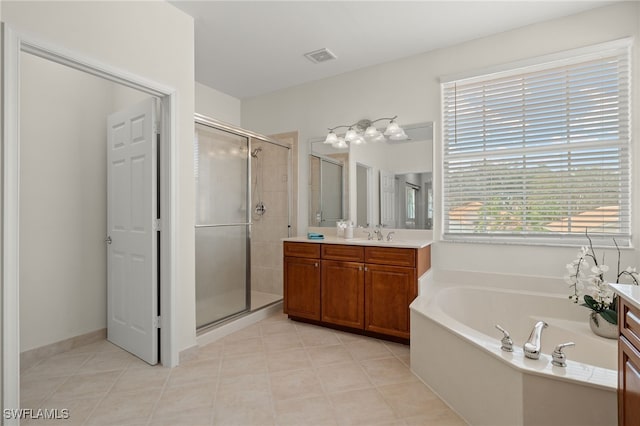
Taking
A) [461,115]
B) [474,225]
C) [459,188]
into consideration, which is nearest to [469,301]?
[474,225]

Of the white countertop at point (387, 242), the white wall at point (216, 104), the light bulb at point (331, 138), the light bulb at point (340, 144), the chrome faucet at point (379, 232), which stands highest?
the white wall at point (216, 104)

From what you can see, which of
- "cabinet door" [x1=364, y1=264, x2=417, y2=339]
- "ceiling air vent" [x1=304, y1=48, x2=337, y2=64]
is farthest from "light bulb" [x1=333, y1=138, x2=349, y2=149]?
"cabinet door" [x1=364, y1=264, x2=417, y2=339]

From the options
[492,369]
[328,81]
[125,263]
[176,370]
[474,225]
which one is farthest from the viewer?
[328,81]

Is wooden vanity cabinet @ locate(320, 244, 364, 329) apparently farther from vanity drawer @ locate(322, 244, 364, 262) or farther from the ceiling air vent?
the ceiling air vent

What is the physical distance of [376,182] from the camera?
11.2 ft

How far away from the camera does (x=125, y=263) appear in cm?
272

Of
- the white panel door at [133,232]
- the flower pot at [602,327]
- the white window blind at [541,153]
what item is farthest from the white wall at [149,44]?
the flower pot at [602,327]

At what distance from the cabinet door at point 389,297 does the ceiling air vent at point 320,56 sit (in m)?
2.04

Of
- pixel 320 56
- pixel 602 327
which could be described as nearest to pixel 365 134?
pixel 320 56

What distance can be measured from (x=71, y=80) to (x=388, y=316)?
10.9 feet

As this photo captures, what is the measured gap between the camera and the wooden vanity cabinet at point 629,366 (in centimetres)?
117

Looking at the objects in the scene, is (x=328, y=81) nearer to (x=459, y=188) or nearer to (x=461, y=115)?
(x=461, y=115)

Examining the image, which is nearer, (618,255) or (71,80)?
(618,255)

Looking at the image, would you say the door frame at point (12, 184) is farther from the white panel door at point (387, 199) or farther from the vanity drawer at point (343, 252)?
the white panel door at point (387, 199)
